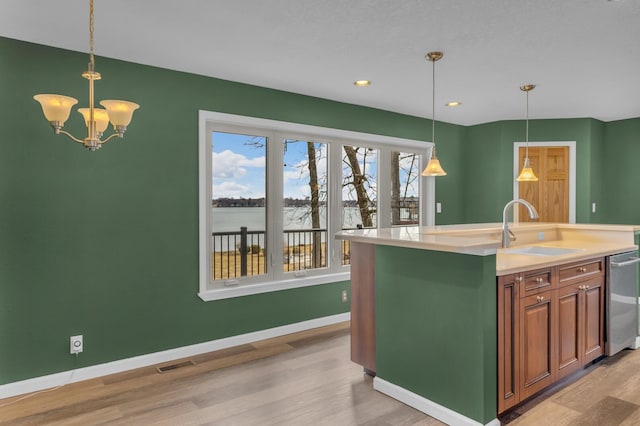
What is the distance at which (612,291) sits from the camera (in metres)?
3.23

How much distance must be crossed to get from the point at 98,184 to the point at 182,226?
0.72 metres

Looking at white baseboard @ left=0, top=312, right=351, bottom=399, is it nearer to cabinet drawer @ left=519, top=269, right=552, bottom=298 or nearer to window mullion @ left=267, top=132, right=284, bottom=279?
window mullion @ left=267, top=132, right=284, bottom=279

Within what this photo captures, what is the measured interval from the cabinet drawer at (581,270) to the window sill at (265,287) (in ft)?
7.36

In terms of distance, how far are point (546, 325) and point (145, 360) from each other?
9.71 ft

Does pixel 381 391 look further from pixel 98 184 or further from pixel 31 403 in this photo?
pixel 98 184

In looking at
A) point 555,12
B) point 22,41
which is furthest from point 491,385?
point 22,41

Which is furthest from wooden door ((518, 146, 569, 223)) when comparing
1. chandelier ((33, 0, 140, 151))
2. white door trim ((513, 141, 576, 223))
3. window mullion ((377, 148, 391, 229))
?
chandelier ((33, 0, 140, 151))

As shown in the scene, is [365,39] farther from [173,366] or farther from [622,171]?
[622,171]

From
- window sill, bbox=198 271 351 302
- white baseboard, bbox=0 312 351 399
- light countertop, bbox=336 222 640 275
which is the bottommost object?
white baseboard, bbox=0 312 351 399

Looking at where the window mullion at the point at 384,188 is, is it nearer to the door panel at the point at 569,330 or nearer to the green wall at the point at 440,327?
the green wall at the point at 440,327

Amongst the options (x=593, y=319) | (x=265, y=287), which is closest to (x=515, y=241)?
(x=593, y=319)

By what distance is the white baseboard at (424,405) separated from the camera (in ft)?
7.48

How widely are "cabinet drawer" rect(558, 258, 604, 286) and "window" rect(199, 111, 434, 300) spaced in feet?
7.40

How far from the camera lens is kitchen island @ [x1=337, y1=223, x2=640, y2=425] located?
2.21 m
